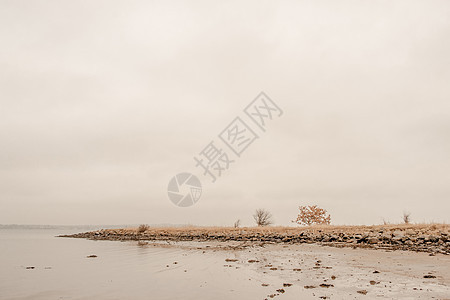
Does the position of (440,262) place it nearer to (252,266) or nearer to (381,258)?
(381,258)

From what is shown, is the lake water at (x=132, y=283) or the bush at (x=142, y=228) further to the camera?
the bush at (x=142, y=228)

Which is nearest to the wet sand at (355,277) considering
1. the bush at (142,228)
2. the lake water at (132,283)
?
the lake water at (132,283)

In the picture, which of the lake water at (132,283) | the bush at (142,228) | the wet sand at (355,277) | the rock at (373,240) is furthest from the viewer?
the bush at (142,228)

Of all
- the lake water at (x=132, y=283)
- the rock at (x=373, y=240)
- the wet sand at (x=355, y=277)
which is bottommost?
the lake water at (x=132, y=283)

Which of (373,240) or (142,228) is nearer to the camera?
(373,240)

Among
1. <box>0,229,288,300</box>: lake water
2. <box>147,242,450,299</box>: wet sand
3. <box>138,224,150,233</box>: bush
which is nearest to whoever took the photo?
<box>147,242,450,299</box>: wet sand

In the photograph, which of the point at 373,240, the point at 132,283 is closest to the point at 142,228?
the point at 373,240

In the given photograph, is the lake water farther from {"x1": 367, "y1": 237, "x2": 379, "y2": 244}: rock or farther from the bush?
the bush

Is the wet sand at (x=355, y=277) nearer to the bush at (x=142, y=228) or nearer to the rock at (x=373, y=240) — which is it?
the rock at (x=373, y=240)

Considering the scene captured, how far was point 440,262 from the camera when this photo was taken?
13008 millimetres

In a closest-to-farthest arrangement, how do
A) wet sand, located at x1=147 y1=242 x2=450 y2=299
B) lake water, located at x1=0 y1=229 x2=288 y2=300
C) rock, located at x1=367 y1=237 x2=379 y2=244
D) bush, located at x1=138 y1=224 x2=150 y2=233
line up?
wet sand, located at x1=147 y1=242 x2=450 y2=299 < lake water, located at x1=0 y1=229 x2=288 y2=300 < rock, located at x1=367 y1=237 x2=379 y2=244 < bush, located at x1=138 y1=224 x2=150 y2=233

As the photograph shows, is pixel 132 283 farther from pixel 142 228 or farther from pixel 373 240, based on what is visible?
pixel 142 228

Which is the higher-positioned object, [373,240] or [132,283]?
[373,240]

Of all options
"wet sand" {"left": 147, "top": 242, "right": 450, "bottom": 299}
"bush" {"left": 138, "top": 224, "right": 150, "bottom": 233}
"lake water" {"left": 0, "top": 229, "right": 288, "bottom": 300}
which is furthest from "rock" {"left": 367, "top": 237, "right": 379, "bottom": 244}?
"bush" {"left": 138, "top": 224, "right": 150, "bottom": 233}
